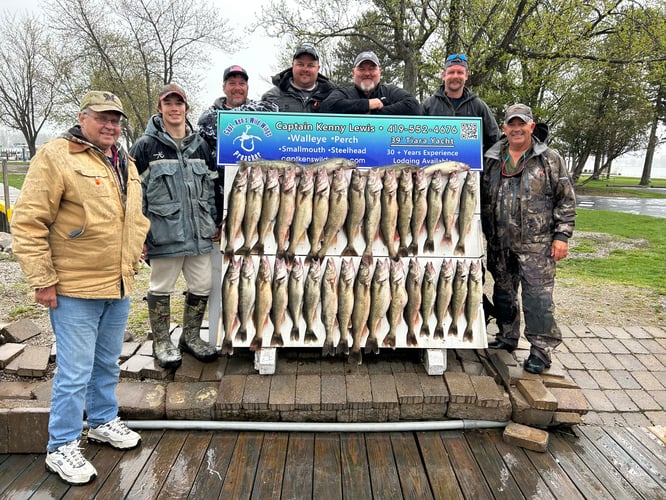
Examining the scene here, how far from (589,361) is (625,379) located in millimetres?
338

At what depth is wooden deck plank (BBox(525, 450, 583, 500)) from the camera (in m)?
2.66

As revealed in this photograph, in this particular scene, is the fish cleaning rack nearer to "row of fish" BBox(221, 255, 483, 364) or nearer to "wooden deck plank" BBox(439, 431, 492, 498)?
"row of fish" BBox(221, 255, 483, 364)

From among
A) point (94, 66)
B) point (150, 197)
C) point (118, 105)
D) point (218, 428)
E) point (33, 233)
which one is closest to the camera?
point (33, 233)

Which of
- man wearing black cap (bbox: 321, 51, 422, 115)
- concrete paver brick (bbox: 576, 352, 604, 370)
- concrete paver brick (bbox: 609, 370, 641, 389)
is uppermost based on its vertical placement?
man wearing black cap (bbox: 321, 51, 422, 115)

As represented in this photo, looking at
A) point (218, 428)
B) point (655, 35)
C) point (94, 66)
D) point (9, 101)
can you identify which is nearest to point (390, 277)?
point (218, 428)

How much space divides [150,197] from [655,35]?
38.6 ft

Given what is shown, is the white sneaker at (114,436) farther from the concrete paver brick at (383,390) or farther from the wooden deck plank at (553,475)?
the wooden deck plank at (553,475)

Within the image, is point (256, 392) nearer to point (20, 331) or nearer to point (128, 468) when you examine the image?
point (128, 468)

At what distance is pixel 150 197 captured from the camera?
11.1 feet

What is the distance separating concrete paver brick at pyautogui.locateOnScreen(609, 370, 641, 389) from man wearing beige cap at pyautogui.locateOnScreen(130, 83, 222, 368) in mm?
3516

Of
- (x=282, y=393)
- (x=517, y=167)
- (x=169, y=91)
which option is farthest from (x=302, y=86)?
(x=282, y=393)

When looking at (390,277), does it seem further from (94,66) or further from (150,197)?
(94,66)

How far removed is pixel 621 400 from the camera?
3670 mm

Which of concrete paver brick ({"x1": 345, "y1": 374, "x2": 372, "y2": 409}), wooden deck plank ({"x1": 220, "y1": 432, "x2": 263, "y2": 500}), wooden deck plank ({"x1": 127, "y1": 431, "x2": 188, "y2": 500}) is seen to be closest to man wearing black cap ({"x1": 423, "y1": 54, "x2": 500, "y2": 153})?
concrete paver brick ({"x1": 345, "y1": 374, "x2": 372, "y2": 409})
